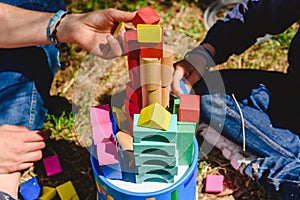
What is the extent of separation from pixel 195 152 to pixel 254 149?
28cm

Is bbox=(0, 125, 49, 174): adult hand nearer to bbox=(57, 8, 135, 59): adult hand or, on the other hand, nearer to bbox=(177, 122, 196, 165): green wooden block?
bbox=(57, 8, 135, 59): adult hand

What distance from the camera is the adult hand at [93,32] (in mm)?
1111

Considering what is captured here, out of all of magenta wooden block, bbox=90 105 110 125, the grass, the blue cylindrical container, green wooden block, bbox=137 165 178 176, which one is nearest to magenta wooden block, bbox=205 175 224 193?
the grass

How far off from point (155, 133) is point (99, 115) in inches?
5.4

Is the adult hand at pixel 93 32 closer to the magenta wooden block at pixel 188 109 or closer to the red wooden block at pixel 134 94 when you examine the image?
the red wooden block at pixel 134 94

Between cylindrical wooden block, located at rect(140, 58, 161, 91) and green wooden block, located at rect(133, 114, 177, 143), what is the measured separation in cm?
7

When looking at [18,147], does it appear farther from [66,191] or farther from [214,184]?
[214,184]

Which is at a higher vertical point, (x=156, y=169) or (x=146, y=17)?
(x=146, y=17)

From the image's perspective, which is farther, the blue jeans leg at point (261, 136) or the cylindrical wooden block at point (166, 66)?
the blue jeans leg at point (261, 136)

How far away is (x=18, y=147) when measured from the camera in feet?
3.94

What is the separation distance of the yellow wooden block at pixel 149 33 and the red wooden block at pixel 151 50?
1 cm

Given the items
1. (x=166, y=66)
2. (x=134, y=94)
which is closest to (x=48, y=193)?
(x=134, y=94)

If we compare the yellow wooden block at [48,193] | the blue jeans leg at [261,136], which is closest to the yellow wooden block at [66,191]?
the yellow wooden block at [48,193]

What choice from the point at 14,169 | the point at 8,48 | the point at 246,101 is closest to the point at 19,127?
the point at 14,169
